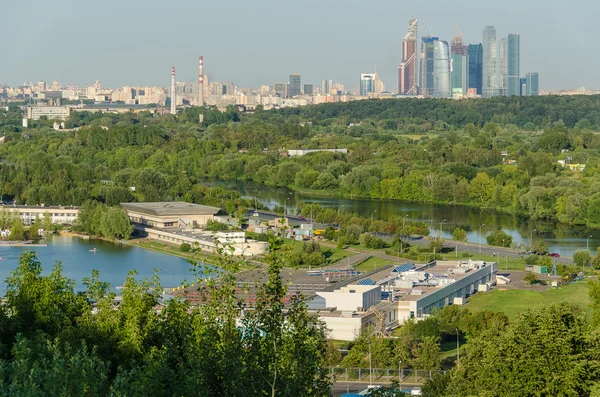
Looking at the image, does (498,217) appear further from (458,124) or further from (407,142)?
(458,124)

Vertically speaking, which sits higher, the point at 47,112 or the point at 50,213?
the point at 47,112

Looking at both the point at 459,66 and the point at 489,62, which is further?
the point at 489,62

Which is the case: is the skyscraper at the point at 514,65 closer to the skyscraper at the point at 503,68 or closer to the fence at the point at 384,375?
the skyscraper at the point at 503,68

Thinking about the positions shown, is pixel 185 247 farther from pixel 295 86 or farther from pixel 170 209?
pixel 295 86

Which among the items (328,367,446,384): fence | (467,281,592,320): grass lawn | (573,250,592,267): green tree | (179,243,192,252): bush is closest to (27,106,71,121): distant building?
(179,243,192,252): bush

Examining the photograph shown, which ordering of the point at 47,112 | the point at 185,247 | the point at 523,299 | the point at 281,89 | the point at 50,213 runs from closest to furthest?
the point at 523,299 → the point at 185,247 → the point at 50,213 → the point at 47,112 → the point at 281,89

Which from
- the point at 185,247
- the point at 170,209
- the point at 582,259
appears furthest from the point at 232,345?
the point at 170,209
